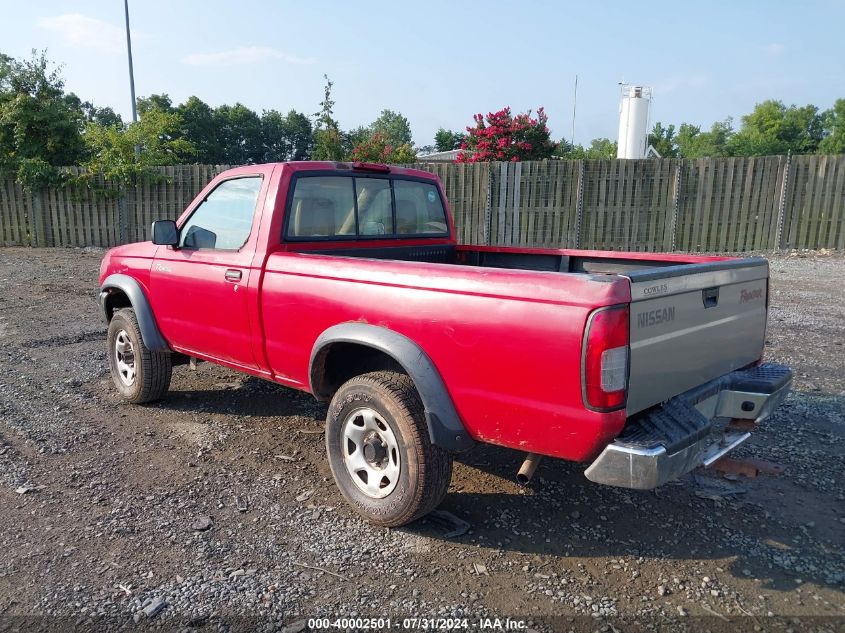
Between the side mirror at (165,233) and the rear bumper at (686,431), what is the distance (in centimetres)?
345

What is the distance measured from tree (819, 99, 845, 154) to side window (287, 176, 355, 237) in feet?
186

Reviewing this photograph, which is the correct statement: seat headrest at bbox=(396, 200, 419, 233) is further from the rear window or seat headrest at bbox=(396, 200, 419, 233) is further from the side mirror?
the side mirror

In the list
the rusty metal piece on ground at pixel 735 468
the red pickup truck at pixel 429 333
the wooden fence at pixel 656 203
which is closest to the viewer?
the red pickup truck at pixel 429 333

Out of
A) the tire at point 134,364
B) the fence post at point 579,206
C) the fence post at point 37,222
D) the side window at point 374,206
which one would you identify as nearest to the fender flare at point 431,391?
the side window at point 374,206

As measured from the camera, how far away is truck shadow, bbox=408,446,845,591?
10.2 feet

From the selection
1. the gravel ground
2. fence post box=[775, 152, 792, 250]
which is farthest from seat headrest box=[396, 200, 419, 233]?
fence post box=[775, 152, 792, 250]

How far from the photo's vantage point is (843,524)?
3.41m

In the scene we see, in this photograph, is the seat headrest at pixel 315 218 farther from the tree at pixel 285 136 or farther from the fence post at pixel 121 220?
the tree at pixel 285 136

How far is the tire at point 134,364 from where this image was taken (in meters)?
5.11

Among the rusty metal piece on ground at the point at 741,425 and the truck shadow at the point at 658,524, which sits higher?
the rusty metal piece on ground at the point at 741,425

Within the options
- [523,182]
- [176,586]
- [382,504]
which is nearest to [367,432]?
[382,504]

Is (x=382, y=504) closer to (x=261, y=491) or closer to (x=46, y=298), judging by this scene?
(x=261, y=491)

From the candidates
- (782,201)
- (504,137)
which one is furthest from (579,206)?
(504,137)

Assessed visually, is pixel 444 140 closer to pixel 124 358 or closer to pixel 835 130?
pixel 835 130
